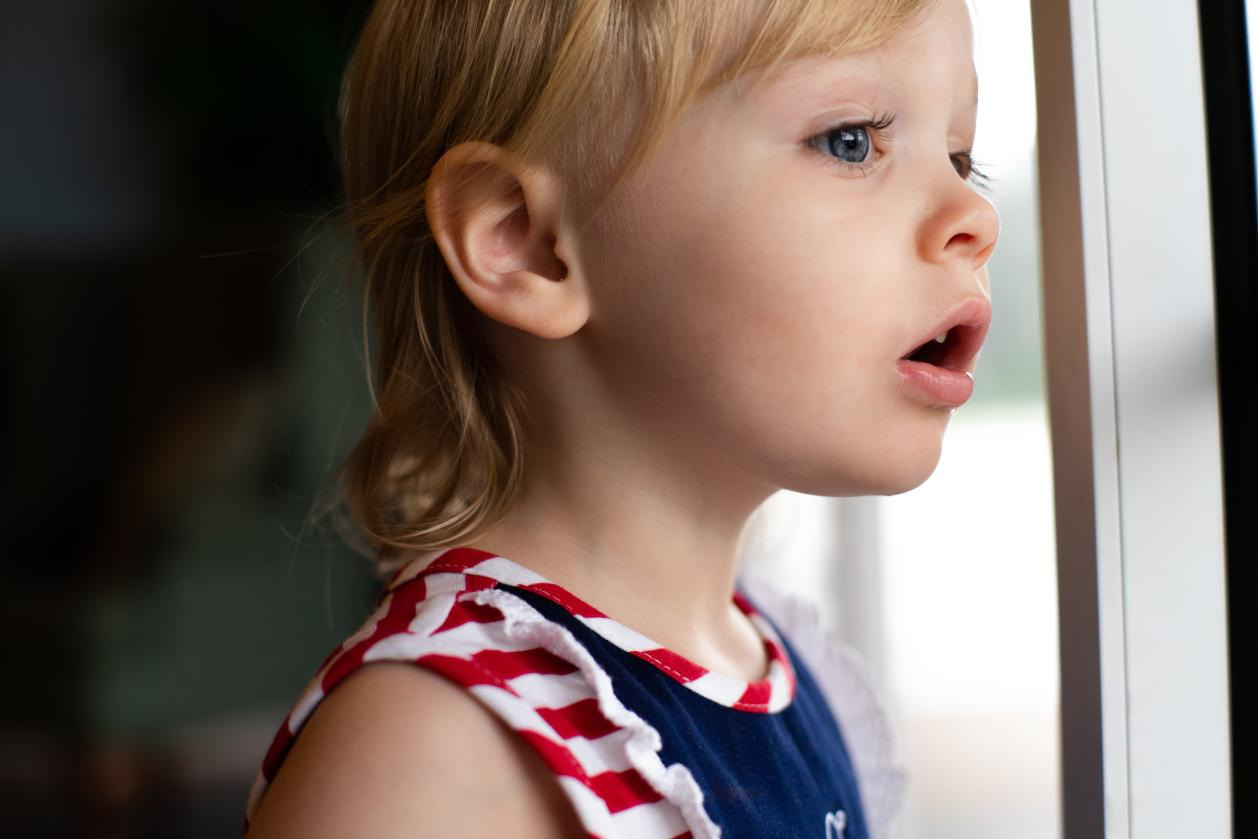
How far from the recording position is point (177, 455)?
5.82 ft

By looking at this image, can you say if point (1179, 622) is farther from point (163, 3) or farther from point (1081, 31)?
point (163, 3)

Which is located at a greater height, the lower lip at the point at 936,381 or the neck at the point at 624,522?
the lower lip at the point at 936,381

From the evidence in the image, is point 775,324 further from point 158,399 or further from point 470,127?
point 158,399

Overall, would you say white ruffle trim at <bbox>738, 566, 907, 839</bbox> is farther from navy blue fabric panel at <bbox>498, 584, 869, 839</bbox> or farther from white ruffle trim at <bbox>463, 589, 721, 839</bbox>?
white ruffle trim at <bbox>463, 589, 721, 839</bbox>

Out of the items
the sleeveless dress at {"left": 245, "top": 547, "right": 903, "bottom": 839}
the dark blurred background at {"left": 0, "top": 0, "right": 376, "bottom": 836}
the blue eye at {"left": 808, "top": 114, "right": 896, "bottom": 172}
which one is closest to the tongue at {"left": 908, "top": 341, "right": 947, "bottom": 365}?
the blue eye at {"left": 808, "top": 114, "right": 896, "bottom": 172}

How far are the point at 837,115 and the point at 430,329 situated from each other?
286 millimetres

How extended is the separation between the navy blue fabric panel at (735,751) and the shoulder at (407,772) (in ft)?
0.27

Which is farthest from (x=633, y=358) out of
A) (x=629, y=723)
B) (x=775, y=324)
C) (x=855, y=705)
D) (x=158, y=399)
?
(x=158, y=399)

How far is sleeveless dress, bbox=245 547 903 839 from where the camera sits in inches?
22.1

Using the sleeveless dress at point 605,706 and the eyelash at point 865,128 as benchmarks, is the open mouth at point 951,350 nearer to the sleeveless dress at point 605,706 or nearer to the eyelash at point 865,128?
the eyelash at point 865,128

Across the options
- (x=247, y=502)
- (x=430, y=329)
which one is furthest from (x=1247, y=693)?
(x=247, y=502)

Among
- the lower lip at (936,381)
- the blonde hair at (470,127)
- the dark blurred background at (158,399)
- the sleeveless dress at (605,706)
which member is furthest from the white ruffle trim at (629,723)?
the dark blurred background at (158,399)

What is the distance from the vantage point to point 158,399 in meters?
1.74

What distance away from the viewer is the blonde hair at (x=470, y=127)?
59 cm
